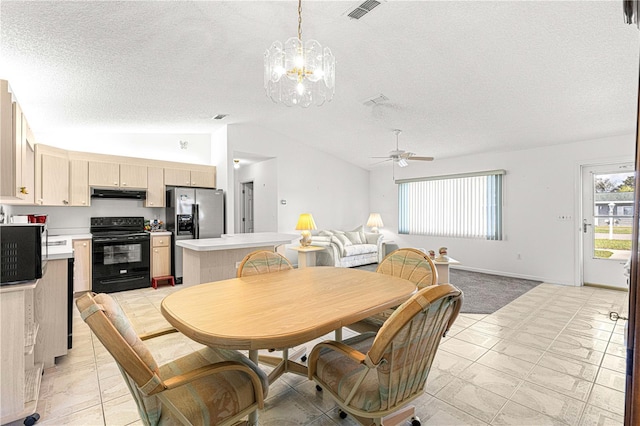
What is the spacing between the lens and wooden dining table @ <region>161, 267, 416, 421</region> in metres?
1.14

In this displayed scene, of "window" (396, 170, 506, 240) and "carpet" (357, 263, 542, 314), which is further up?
"window" (396, 170, 506, 240)

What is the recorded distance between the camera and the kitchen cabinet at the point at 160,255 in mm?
4805

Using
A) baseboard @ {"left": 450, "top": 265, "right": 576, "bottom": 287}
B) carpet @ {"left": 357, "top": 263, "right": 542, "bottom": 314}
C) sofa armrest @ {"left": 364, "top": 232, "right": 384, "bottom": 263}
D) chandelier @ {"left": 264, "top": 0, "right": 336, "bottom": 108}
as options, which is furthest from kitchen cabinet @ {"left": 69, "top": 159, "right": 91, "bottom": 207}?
baseboard @ {"left": 450, "top": 265, "right": 576, "bottom": 287}

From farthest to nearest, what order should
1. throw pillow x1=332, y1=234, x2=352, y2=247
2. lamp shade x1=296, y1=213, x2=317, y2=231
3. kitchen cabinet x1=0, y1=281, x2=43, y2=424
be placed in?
1. throw pillow x1=332, y1=234, x2=352, y2=247
2. lamp shade x1=296, y1=213, x2=317, y2=231
3. kitchen cabinet x1=0, y1=281, x2=43, y2=424

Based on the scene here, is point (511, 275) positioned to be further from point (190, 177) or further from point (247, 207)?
point (190, 177)

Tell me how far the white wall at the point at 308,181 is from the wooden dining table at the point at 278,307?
3.88 meters

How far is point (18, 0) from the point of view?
1.84m

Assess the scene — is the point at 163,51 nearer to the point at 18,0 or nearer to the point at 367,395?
the point at 18,0

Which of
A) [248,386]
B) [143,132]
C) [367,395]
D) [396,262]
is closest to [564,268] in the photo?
[396,262]

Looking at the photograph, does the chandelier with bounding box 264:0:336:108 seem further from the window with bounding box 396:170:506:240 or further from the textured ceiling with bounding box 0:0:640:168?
the window with bounding box 396:170:506:240

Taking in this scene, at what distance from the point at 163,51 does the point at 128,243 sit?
10.4 ft

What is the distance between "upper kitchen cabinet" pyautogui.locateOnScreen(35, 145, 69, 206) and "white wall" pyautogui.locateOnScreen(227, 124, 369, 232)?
7.80 ft

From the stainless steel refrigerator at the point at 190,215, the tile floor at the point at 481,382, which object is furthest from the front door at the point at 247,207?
the tile floor at the point at 481,382

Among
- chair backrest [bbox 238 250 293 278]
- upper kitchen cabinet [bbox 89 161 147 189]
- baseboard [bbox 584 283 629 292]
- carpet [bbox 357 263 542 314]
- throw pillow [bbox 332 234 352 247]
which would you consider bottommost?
carpet [bbox 357 263 542 314]
